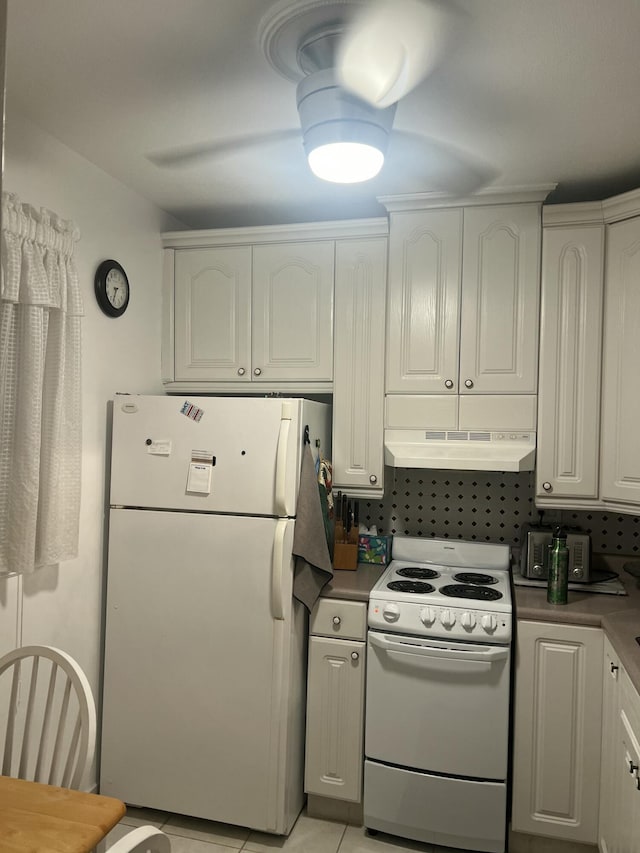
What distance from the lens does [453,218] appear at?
2.67 meters

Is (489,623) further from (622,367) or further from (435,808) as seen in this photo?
(622,367)

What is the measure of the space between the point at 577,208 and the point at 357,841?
102 inches

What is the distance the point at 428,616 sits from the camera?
237cm

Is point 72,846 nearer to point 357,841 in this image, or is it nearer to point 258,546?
point 258,546

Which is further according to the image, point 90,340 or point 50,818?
point 90,340

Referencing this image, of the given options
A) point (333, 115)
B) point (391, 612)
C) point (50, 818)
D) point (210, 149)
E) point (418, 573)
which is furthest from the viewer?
point (418, 573)

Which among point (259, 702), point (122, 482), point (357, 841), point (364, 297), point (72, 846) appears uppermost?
point (364, 297)

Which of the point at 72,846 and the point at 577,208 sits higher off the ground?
the point at 577,208

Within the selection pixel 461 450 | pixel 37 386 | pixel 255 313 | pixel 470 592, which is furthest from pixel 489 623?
pixel 37 386

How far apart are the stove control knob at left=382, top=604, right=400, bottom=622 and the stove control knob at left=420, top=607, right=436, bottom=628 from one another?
9cm

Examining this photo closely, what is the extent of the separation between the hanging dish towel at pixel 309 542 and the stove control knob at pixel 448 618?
18.1 inches

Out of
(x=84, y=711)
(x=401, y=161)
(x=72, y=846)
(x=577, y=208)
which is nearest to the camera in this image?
(x=72, y=846)

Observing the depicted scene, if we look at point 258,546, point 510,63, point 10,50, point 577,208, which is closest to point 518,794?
point 258,546

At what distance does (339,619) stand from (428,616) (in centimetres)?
38
